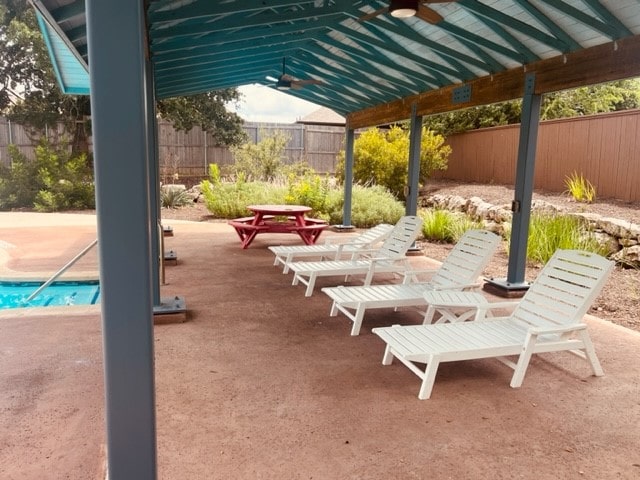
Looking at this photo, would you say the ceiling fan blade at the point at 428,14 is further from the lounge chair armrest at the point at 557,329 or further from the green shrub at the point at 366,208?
the green shrub at the point at 366,208

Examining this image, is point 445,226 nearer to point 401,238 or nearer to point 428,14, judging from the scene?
point 401,238

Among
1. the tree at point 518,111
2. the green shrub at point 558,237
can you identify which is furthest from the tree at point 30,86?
the green shrub at point 558,237

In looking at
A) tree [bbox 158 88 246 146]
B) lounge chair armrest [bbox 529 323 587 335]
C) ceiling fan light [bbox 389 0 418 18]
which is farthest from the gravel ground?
tree [bbox 158 88 246 146]

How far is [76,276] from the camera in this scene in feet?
21.7

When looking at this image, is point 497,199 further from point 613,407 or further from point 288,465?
point 288,465

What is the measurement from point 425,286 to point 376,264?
44.1 inches

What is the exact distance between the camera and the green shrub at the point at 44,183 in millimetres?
14203

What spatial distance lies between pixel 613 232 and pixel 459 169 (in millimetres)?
8177

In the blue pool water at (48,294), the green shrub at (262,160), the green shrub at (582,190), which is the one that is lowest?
the blue pool water at (48,294)

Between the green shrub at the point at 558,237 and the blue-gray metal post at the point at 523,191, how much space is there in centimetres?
139

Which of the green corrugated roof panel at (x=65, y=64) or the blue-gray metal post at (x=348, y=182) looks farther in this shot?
the blue-gray metal post at (x=348, y=182)

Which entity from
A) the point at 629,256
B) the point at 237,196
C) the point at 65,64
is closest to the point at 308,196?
the point at 237,196

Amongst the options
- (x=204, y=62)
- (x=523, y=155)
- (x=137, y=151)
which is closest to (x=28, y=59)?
(x=204, y=62)

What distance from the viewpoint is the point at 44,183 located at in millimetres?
14367
